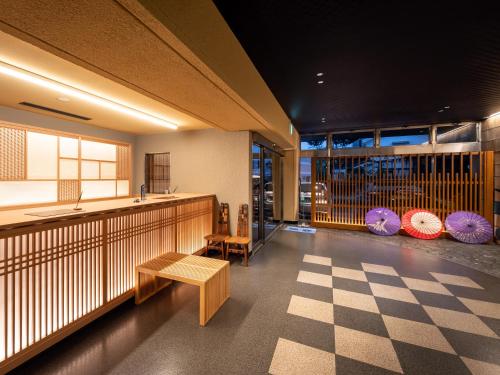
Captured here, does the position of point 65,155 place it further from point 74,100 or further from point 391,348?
point 391,348

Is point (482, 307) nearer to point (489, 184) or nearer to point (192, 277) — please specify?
point (192, 277)

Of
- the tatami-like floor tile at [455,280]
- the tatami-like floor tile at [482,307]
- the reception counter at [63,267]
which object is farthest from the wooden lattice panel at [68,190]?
the tatami-like floor tile at [455,280]

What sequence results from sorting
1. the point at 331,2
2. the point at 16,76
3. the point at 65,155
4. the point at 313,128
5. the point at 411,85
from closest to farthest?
the point at 331,2
the point at 16,76
the point at 411,85
the point at 65,155
the point at 313,128

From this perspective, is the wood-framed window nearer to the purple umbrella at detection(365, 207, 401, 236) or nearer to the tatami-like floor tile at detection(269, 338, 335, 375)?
the tatami-like floor tile at detection(269, 338, 335, 375)

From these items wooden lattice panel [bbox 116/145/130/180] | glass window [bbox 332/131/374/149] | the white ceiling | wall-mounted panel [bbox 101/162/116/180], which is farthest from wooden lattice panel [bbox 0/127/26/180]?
glass window [bbox 332/131/374/149]

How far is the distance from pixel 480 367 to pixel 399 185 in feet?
16.7

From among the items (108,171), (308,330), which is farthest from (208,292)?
(108,171)

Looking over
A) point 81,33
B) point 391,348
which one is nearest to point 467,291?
point 391,348

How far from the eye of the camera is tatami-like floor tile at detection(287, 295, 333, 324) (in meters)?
2.33

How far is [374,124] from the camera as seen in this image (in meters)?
6.10

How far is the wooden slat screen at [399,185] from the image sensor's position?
5344 millimetres

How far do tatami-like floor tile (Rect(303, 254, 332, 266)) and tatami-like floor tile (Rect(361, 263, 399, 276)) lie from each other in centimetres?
58

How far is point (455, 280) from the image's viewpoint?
3.20 m

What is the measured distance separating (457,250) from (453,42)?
430 cm
